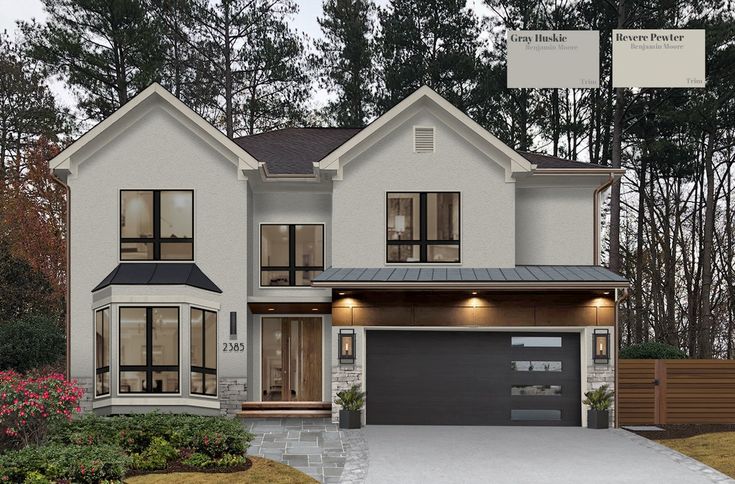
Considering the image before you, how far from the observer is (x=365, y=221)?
53.5 feet

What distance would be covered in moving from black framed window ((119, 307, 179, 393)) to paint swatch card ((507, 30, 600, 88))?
38.9ft

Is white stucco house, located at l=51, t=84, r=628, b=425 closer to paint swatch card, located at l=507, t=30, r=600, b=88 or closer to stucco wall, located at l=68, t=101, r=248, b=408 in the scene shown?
stucco wall, located at l=68, t=101, r=248, b=408

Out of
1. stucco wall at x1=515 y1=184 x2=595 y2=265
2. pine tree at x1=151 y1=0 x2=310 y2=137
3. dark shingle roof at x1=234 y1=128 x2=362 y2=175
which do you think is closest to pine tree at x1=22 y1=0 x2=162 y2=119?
pine tree at x1=151 y1=0 x2=310 y2=137

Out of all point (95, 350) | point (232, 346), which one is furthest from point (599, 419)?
point (95, 350)

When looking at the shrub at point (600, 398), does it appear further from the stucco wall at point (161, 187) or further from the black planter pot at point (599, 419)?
the stucco wall at point (161, 187)

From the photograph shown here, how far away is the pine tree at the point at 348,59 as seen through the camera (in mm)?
28859

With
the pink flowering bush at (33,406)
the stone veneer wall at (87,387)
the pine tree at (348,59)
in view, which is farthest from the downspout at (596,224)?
the pine tree at (348,59)

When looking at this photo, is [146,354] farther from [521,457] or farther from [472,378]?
[521,457]

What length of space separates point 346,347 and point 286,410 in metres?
2.22

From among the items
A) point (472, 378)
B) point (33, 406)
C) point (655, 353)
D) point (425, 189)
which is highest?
point (425, 189)

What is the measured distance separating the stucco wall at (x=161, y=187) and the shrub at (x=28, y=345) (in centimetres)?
581

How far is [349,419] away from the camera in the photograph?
1480cm

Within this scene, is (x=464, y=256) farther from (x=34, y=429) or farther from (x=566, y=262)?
(x=34, y=429)

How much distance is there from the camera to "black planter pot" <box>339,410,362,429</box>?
14805 millimetres
